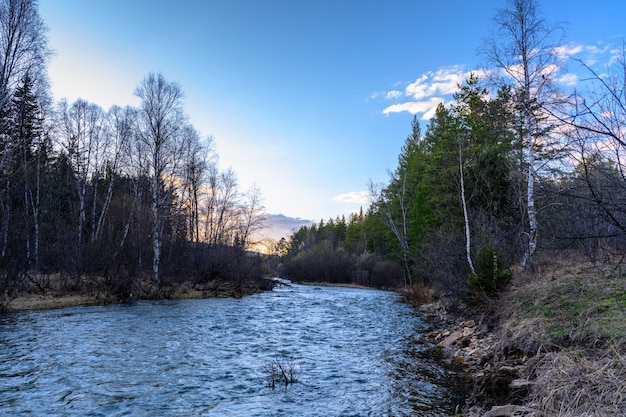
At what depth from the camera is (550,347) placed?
Result: 7.11 metres

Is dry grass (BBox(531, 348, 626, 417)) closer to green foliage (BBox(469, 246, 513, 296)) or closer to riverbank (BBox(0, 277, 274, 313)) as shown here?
green foliage (BBox(469, 246, 513, 296))

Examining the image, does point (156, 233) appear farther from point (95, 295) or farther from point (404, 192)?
point (404, 192)

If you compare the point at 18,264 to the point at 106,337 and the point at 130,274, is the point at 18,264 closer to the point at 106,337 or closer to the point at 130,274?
the point at 130,274

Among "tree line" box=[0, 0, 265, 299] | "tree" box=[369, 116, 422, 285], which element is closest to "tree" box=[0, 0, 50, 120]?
"tree line" box=[0, 0, 265, 299]

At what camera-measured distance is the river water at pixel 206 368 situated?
6.25 meters

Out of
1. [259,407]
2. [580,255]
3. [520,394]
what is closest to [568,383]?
[520,394]

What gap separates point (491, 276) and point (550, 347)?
5.50 metres

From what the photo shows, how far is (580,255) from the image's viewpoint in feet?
40.0

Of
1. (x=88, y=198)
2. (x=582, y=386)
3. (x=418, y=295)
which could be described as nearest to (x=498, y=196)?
(x=418, y=295)

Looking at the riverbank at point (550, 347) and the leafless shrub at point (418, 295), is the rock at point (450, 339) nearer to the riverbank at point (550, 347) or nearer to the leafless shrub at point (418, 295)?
the riverbank at point (550, 347)

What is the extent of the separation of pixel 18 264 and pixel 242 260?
59.8ft

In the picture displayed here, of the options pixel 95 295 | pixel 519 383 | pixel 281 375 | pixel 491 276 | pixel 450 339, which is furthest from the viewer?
pixel 95 295

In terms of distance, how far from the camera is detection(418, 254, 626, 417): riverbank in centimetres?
495

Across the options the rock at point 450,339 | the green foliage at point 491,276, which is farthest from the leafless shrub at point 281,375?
the green foliage at point 491,276
